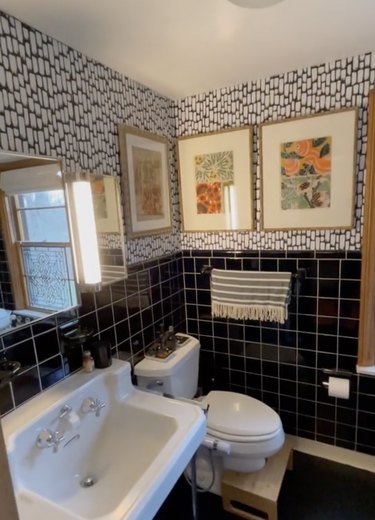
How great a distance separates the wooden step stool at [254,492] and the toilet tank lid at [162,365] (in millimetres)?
658

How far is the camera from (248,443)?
1.58 meters

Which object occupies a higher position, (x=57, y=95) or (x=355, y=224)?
(x=57, y=95)

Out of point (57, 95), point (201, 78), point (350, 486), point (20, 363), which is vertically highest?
point (201, 78)

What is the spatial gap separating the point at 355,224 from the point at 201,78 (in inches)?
44.7

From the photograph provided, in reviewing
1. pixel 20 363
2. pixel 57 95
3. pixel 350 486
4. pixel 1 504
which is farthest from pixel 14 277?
pixel 350 486

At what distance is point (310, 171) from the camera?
1749mm

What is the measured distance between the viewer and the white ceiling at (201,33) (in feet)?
3.64

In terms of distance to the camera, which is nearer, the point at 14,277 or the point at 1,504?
the point at 1,504

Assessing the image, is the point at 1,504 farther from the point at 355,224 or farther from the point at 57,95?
the point at 355,224

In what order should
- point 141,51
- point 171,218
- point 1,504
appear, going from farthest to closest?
point 171,218 < point 141,51 < point 1,504

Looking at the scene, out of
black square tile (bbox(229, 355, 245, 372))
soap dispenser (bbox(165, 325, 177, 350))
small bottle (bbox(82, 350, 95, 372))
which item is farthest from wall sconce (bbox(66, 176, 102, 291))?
black square tile (bbox(229, 355, 245, 372))

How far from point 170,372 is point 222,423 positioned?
0.38 meters

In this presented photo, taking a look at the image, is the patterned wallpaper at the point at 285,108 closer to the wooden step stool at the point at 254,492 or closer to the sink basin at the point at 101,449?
the sink basin at the point at 101,449

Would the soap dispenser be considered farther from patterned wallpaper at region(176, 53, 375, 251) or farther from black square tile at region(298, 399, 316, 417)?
black square tile at region(298, 399, 316, 417)
